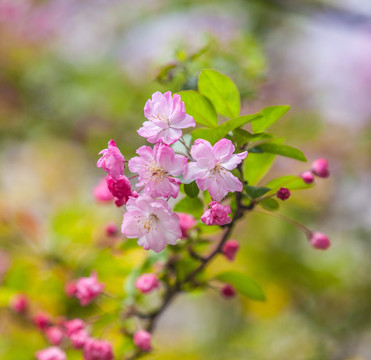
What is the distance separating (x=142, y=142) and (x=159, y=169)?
3.57 feet

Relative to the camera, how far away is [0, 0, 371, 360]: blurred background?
1076mm

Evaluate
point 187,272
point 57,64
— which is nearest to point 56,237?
point 187,272

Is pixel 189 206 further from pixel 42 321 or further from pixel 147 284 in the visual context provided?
pixel 42 321

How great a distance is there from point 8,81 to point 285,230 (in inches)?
68.0

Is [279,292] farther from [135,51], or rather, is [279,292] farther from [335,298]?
[135,51]

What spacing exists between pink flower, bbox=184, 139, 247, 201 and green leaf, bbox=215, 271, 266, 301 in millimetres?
281

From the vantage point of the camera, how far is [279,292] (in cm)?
162

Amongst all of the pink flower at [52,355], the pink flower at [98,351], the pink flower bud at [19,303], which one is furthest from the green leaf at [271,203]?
the pink flower bud at [19,303]

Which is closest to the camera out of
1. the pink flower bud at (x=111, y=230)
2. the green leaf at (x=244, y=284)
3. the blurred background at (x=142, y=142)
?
the green leaf at (x=244, y=284)

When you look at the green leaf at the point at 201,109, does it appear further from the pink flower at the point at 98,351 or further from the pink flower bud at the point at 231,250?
the pink flower at the point at 98,351

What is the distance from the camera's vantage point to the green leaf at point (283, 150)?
60 cm

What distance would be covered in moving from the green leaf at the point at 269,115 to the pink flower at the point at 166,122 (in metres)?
0.11

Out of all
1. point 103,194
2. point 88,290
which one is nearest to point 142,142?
point 103,194

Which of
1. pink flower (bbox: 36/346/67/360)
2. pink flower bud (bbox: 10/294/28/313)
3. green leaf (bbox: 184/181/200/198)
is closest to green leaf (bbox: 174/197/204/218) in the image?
green leaf (bbox: 184/181/200/198)
